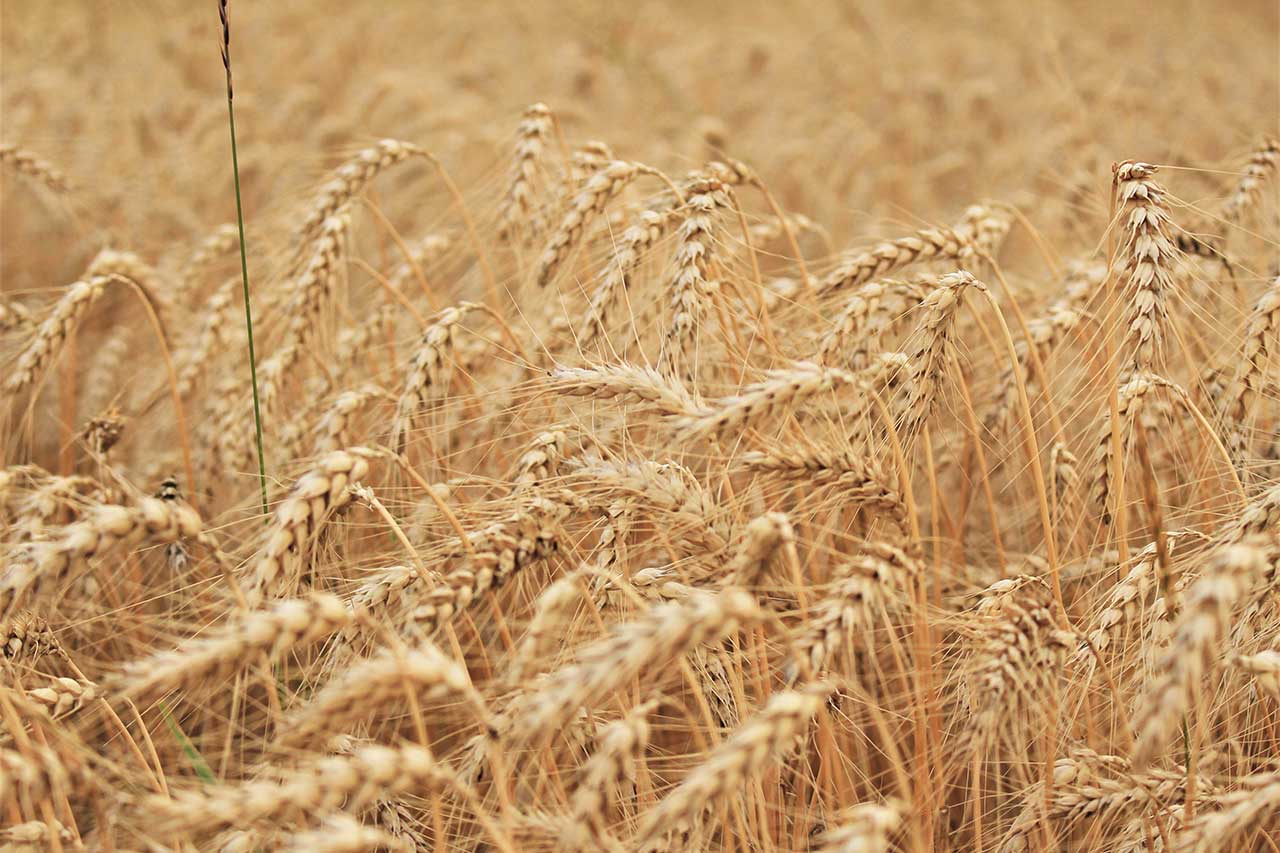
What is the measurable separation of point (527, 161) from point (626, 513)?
4.14 feet

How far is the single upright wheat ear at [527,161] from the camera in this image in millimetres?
2617

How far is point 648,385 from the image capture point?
161 cm

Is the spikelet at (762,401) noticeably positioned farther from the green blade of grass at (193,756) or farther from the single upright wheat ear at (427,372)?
the green blade of grass at (193,756)

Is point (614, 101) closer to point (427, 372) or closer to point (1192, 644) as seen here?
point (427, 372)

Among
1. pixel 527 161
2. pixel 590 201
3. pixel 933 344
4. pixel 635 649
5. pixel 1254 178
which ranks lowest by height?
pixel 635 649

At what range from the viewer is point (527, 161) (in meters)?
2.61

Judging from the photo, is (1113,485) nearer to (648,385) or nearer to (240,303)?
(648,385)

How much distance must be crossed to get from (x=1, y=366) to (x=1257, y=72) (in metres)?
6.78

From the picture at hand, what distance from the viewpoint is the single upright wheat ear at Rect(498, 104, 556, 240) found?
2617mm

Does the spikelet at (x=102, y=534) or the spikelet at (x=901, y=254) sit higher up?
the spikelet at (x=901, y=254)

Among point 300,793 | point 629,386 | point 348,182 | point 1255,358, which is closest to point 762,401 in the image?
point 629,386

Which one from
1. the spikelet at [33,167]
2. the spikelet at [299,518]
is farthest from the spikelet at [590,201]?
the spikelet at [33,167]

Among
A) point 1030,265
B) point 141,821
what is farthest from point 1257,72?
point 141,821

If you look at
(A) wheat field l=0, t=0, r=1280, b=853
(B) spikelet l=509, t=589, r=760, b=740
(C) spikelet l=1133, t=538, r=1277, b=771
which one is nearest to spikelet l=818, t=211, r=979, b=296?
(A) wheat field l=0, t=0, r=1280, b=853
